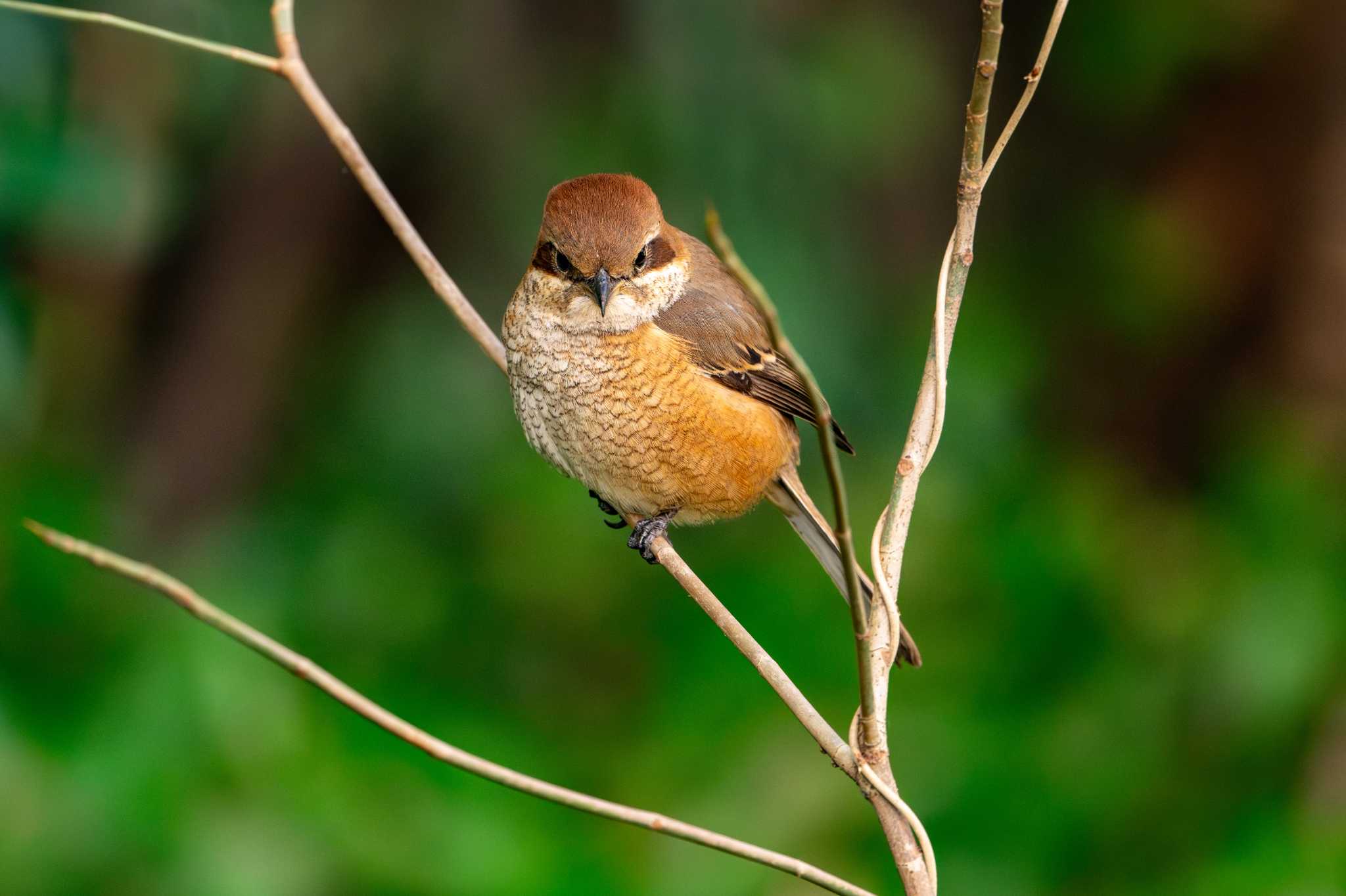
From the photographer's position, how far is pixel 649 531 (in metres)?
3.35

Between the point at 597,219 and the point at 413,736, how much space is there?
171cm

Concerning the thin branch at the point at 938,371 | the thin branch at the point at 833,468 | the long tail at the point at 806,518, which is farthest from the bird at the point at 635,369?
the thin branch at the point at 833,468

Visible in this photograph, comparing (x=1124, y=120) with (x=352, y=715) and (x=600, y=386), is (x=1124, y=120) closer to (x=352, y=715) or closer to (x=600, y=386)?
(x=600, y=386)

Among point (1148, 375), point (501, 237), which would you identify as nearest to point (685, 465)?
point (501, 237)

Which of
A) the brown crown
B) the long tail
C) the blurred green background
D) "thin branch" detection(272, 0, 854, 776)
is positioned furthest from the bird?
the blurred green background

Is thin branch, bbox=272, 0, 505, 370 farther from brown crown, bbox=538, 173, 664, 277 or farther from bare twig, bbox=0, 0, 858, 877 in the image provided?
brown crown, bbox=538, 173, 664, 277

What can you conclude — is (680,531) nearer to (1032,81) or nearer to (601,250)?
(601,250)

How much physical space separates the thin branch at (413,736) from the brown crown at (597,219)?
5.37ft

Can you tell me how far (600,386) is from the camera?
3.21 meters

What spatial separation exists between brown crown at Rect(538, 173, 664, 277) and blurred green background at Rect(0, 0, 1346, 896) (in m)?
0.99

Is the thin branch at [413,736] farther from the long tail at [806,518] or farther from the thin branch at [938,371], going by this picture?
the long tail at [806,518]

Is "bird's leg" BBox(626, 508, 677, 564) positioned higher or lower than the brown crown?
lower

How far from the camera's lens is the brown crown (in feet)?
9.98

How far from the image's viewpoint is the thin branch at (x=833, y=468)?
129cm
